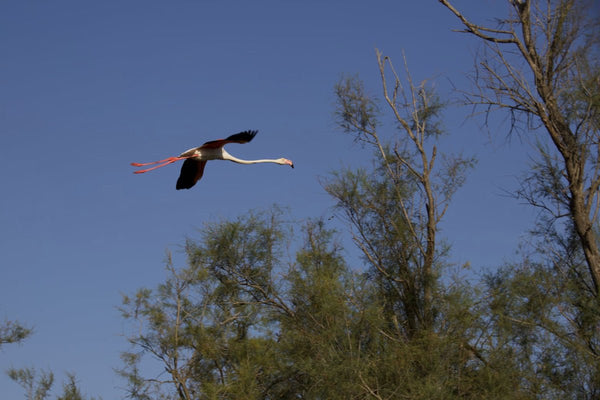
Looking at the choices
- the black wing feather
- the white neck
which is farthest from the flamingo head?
the black wing feather

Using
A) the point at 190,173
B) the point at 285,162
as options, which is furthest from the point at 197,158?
the point at 285,162

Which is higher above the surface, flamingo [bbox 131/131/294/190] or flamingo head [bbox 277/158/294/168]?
flamingo head [bbox 277/158/294/168]

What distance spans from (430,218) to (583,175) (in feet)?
7.74

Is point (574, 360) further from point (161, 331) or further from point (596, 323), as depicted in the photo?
point (161, 331)

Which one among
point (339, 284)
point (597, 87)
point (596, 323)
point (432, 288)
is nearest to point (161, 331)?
point (339, 284)

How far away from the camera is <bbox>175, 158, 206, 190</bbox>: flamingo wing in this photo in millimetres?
10078

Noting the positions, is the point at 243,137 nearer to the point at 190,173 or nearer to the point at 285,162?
→ the point at 190,173

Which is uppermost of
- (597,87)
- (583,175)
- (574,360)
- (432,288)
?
(597,87)

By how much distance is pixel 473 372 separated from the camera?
1018 centimetres

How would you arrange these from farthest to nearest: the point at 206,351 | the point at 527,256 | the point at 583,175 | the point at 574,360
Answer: the point at 206,351, the point at 527,256, the point at 583,175, the point at 574,360

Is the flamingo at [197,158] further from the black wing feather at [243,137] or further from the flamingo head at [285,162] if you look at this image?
the flamingo head at [285,162]

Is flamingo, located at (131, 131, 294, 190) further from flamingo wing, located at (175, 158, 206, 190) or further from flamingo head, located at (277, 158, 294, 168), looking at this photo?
flamingo head, located at (277, 158, 294, 168)

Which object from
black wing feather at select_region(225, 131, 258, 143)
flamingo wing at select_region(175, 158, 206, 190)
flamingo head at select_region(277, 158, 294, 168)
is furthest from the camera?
flamingo head at select_region(277, 158, 294, 168)

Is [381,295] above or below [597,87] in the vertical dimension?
below
